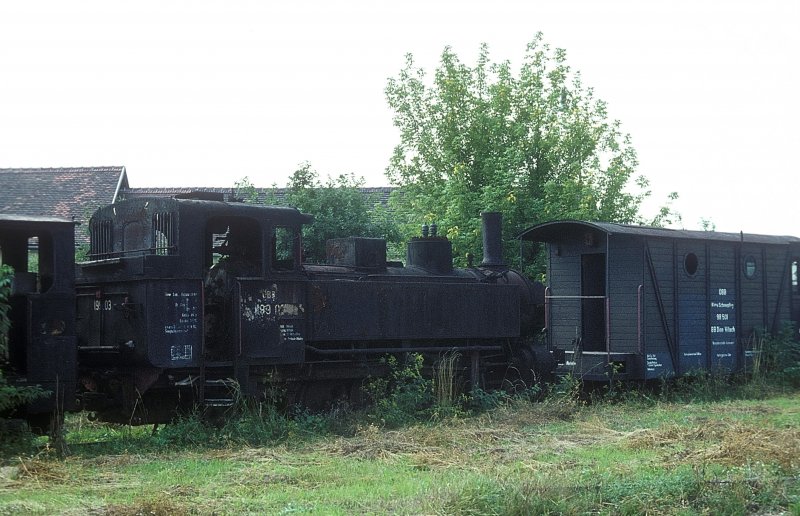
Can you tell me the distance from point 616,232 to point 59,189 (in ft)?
76.4

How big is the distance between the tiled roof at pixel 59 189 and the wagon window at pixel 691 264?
1950cm

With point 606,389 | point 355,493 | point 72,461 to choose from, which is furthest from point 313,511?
point 606,389

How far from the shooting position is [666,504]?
742cm

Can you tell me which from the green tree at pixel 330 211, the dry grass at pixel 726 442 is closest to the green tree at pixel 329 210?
the green tree at pixel 330 211

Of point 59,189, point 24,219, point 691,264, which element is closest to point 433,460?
point 24,219

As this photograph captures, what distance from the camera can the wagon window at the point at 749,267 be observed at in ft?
61.9

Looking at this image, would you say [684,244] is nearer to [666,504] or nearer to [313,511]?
[666,504]

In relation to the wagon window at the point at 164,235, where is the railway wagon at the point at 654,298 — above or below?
below

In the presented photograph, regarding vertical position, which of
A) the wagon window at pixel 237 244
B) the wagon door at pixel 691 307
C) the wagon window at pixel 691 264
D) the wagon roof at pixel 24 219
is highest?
the wagon roof at pixel 24 219

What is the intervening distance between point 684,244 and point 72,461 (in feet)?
38.2

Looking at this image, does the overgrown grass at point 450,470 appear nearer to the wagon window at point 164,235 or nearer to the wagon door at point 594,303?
the wagon window at point 164,235

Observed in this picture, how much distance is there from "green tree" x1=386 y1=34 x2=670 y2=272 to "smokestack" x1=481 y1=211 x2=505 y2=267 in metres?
7.90

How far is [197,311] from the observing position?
1166cm

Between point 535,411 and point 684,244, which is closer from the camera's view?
point 535,411
